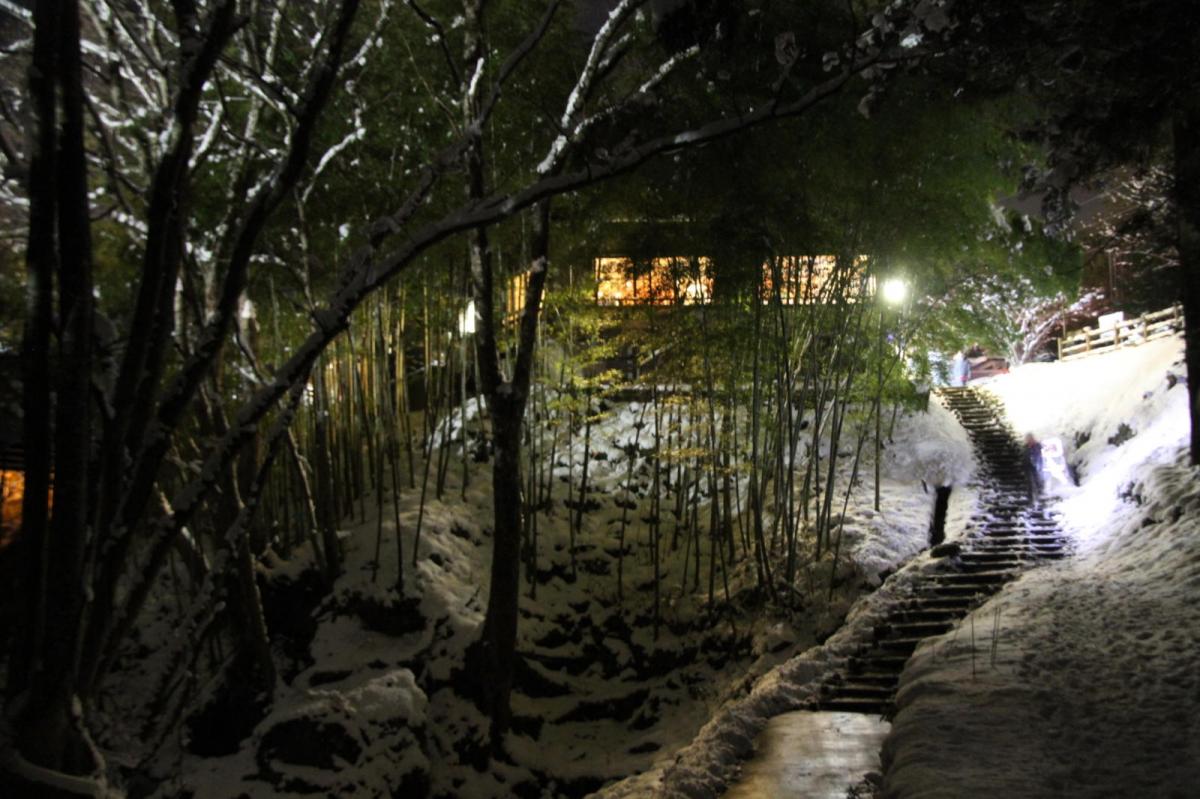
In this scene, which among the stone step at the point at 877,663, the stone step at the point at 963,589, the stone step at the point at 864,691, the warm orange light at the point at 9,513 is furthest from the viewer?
the warm orange light at the point at 9,513

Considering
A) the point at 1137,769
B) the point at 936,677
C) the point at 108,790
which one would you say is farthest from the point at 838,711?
the point at 108,790

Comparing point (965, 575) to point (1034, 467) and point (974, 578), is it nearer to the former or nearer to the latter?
point (974, 578)

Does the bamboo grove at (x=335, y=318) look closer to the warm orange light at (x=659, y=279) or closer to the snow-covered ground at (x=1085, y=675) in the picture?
the warm orange light at (x=659, y=279)

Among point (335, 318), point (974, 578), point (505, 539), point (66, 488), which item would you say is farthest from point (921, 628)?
point (66, 488)

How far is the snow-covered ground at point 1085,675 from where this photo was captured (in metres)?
3.49

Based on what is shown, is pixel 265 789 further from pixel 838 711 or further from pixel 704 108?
pixel 704 108

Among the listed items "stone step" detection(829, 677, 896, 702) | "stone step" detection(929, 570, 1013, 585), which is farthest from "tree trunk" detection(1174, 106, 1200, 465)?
"stone step" detection(829, 677, 896, 702)

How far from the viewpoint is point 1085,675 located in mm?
4527

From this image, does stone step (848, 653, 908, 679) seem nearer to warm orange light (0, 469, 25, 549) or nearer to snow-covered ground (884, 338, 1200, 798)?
snow-covered ground (884, 338, 1200, 798)

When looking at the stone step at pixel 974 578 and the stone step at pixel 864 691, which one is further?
the stone step at pixel 974 578

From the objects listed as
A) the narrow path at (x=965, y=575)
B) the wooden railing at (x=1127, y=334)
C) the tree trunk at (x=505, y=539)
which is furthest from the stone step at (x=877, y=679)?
the wooden railing at (x=1127, y=334)

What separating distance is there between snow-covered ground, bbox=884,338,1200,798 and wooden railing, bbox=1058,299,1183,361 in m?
8.04

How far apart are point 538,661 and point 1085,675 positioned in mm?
5211

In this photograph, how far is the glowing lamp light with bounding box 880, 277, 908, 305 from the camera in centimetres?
979
